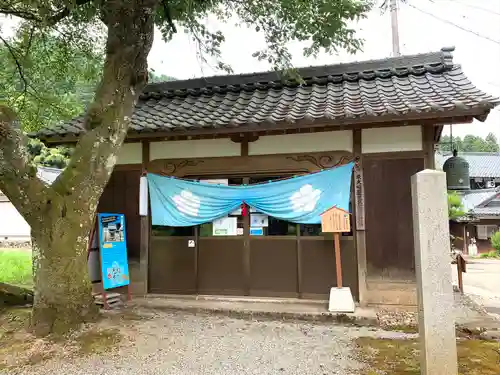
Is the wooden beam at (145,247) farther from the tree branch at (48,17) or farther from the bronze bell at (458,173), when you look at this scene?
the bronze bell at (458,173)

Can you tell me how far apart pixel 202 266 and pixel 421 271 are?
5.00m

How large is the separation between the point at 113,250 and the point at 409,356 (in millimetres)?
5534

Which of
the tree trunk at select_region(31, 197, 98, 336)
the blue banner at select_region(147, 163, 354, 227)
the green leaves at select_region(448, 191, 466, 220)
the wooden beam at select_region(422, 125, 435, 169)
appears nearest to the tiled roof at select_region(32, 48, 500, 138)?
the wooden beam at select_region(422, 125, 435, 169)

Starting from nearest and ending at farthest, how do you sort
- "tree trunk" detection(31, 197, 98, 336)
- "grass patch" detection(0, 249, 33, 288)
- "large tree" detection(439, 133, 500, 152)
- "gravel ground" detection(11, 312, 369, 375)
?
1. "gravel ground" detection(11, 312, 369, 375)
2. "tree trunk" detection(31, 197, 98, 336)
3. "grass patch" detection(0, 249, 33, 288)
4. "large tree" detection(439, 133, 500, 152)

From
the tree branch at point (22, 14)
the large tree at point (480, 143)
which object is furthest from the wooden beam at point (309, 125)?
the large tree at point (480, 143)

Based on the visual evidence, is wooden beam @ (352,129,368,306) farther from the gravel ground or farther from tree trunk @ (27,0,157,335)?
tree trunk @ (27,0,157,335)

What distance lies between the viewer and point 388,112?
6367 mm

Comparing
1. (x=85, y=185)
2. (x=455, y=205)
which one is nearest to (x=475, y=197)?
(x=455, y=205)

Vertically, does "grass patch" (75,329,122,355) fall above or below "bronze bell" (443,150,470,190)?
below

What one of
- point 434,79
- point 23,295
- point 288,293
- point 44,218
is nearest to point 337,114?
point 434,79

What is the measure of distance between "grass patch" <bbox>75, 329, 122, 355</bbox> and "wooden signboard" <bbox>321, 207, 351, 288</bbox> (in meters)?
3.63

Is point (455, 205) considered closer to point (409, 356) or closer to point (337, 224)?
point (337, 224)

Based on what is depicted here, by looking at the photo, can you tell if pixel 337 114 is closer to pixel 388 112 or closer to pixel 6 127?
pixel 388 112

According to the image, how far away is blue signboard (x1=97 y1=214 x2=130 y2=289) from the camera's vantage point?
7.59 meters
